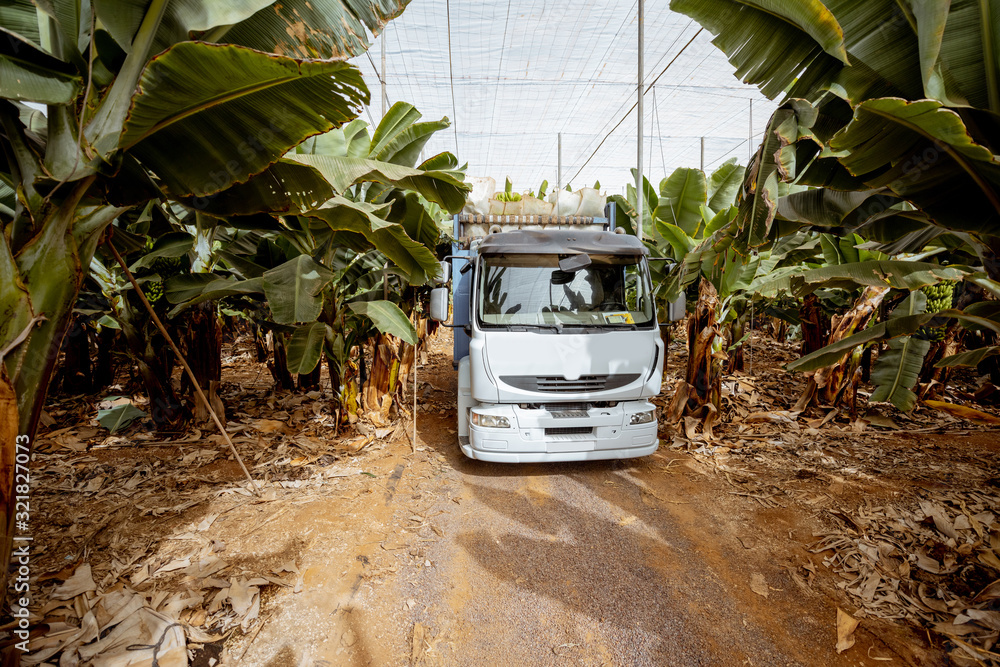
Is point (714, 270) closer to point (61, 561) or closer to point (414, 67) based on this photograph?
point (61, 561)

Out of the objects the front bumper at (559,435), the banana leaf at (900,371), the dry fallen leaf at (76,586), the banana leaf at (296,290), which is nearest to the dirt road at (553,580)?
the front bumper at (559,435)

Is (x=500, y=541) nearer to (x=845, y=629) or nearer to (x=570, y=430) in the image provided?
(x=570, y=430)

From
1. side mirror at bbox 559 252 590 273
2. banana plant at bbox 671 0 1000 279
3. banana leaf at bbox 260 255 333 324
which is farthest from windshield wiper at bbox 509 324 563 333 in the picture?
banana plant at bbox 671 0 1000 279

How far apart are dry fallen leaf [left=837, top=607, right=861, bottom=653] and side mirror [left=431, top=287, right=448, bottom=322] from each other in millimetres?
3833

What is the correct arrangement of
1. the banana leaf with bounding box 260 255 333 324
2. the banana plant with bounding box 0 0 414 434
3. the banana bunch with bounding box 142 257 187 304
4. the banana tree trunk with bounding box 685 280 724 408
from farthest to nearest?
the banana tree trunk with bounding box 685 280 724 408 < the banana bunch with bounding box 142 257 187 304 < the banana leaf with bounding box 260 255 333 324 < the banana plant with bounding box 0 0 414 434

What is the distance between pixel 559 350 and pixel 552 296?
0.66m

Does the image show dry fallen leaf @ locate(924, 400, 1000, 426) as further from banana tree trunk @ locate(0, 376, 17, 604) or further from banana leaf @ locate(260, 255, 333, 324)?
banana tree trunk @ locate(0, 376, 17, 604)

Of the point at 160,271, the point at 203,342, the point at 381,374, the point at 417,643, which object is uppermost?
the point at 160,271

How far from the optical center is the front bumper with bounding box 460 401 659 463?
4281mm

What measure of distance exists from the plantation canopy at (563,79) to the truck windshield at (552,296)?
Answer: 346 cm

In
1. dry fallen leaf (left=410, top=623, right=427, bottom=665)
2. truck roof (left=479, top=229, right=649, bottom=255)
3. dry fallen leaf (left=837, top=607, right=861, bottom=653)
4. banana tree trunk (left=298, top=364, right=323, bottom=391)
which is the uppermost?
truck roof (left=479, top=229, right=649, bottom=255)

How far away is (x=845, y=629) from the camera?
2.50 meters

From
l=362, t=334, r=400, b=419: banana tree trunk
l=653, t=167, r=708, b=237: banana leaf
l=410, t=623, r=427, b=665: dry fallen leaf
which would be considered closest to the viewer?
l=410, t=623, r=427, b=665: dry fallen leaf

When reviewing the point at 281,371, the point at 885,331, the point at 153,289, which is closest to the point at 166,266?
the point at 153,289
